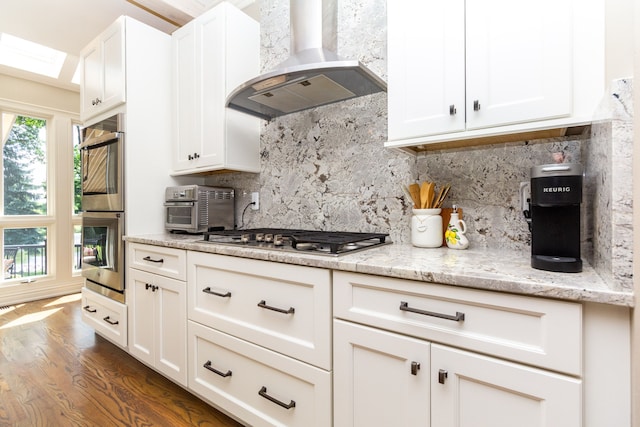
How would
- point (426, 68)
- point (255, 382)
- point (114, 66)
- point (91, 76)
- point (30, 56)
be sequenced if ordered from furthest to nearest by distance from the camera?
point (30, 56) < point (91, 76) < point (114, 66) < point (255, 382) < point (426, 68)

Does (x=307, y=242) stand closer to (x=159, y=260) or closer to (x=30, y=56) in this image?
(x=159, y=260)

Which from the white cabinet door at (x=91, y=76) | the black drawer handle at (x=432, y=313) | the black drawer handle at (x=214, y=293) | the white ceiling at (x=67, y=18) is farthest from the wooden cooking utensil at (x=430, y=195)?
the white cabinet door at (x=91, y=76)

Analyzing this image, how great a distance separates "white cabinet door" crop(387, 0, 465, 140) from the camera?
4.08ft

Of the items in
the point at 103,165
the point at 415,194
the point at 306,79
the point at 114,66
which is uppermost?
the point at 114,66

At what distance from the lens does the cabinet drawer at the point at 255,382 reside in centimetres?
123

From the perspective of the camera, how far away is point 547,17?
107 centimetres

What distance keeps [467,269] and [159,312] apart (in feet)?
5.76

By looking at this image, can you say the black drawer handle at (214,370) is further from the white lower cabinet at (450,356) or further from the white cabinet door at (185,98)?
the white cabinet door at (185,98)

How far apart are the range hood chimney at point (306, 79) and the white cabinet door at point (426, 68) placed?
21 cm

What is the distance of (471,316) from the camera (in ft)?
3.01

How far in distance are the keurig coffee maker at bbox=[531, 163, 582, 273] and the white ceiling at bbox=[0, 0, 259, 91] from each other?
92.3 inches

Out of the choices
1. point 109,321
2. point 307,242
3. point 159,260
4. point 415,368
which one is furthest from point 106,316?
Answer: point 415,368

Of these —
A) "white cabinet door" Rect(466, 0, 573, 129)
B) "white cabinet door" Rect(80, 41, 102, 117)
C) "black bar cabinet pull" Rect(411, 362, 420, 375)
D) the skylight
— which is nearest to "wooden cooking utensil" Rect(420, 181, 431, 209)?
"white cabinet door" Rect(466, 0, 573, 129)

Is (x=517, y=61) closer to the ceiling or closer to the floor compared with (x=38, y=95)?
closer to the floor
